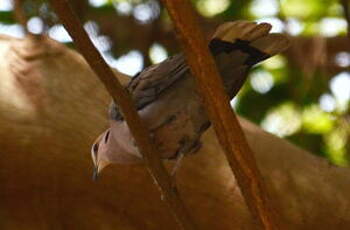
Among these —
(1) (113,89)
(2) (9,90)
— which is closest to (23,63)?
(2) (9,90)

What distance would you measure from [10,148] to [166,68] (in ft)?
1.69

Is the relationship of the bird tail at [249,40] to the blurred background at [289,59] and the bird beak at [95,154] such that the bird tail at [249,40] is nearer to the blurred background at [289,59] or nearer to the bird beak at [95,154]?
the bird beak at [95,154]

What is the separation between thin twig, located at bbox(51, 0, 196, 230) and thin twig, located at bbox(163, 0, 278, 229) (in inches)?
8.5

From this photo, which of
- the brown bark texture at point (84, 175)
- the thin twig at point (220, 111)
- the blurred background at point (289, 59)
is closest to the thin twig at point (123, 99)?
the thin twig at point (220, 111)

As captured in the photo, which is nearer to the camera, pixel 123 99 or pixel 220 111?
pixel 220 111

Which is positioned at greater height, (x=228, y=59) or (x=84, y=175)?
(x=228, y=59)

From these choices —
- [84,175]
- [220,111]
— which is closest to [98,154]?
[84,175]

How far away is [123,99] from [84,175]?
758 mm

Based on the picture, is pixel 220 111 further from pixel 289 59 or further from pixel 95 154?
pixel 289 59

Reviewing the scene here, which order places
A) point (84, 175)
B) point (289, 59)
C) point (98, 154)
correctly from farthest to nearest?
point (289, 59), point (84, 175), point (98, 154)

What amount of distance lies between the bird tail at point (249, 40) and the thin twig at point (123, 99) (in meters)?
0.33

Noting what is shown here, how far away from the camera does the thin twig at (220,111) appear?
1646 millimetres

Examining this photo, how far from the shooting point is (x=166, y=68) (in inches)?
94.0

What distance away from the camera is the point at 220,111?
173 centimetres
